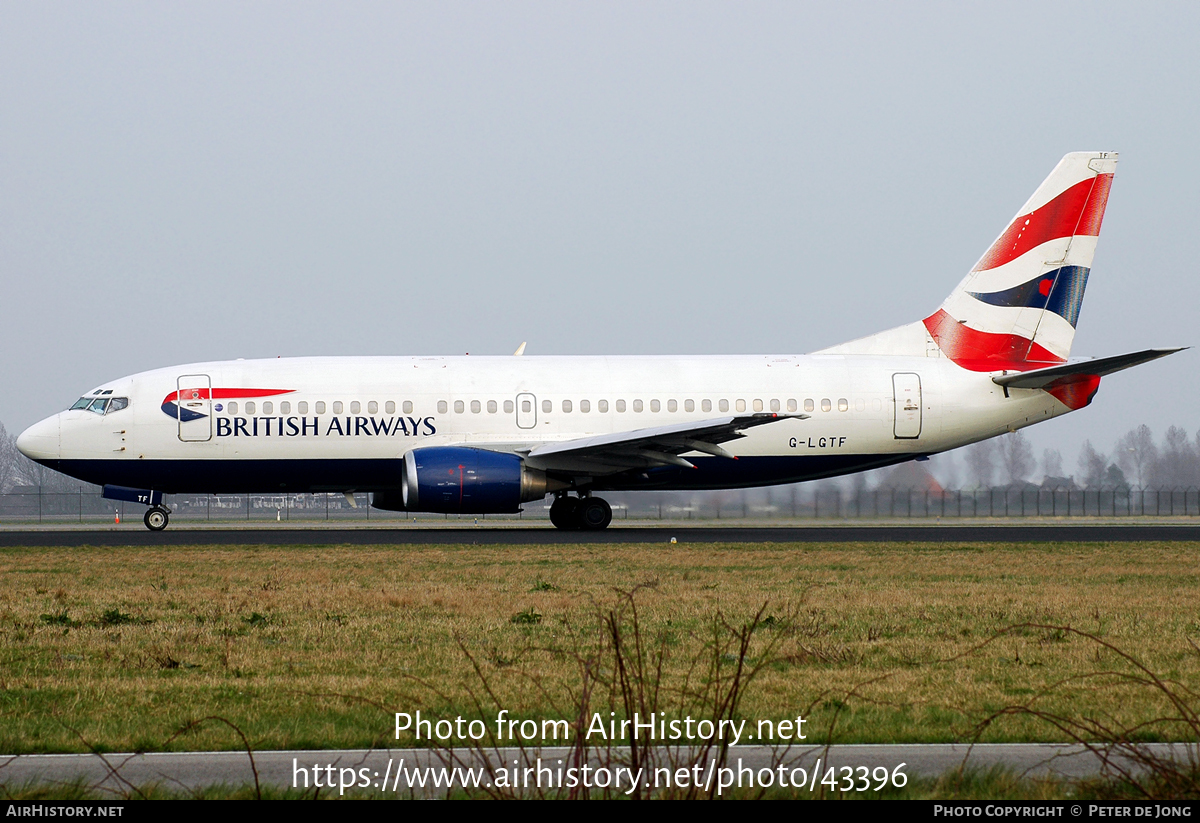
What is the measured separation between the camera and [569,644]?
10.4 metres

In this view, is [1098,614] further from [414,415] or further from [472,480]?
[414,415]

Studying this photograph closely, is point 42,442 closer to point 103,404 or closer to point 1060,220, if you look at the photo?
point 103,404

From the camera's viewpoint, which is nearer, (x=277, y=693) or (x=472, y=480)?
(x=277, y=693)

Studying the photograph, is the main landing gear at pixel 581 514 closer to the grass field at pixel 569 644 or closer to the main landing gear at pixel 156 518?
the grass field at pixel 569 644

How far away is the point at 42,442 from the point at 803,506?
2328 cm

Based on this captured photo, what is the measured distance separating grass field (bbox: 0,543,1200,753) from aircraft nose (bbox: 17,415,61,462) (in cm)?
834

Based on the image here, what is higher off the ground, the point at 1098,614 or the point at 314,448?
the point at 314,448

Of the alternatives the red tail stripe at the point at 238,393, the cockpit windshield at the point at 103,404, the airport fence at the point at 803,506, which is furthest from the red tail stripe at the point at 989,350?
the cockpit windshield at the point at 103,404

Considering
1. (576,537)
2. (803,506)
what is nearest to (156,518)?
(576,537)

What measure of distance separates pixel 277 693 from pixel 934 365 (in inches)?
920

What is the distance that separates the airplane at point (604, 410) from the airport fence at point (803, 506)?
97.9 inches

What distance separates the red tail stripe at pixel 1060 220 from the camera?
29453 mm

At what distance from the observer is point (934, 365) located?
28.9 meters

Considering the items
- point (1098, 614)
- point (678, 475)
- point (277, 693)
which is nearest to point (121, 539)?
point (678, 475)
